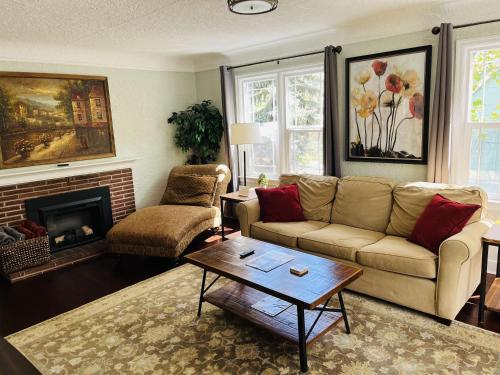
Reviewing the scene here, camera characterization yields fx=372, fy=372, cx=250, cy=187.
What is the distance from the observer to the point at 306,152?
465cm

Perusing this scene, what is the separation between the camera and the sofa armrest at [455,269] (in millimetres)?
2508

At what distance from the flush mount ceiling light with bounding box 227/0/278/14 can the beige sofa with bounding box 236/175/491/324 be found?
1838mm

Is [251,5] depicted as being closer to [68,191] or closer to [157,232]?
[157,232]

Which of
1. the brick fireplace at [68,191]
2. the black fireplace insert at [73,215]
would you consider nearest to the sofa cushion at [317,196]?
the brick fireplace at [68,191]

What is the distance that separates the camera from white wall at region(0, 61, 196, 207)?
489cm

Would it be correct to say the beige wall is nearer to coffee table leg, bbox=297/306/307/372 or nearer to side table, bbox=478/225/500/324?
side table, bbox=478/225/500/324

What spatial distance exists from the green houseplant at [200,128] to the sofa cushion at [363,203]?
2265mm

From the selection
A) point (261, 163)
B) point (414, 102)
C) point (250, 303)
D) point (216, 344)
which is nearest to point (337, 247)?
point (250, 303)

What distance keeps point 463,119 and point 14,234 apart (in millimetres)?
4504

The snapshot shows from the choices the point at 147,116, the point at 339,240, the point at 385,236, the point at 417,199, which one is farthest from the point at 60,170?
the point at 417,199

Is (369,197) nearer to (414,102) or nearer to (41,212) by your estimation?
(414,102)

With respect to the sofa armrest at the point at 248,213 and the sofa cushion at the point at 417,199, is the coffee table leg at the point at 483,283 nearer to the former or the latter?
the sofa cushion at the point at 417,199

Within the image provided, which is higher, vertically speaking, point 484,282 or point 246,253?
point 246,253

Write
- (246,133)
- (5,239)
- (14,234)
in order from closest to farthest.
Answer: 1. (5,239)
2. (14,234)
3. (246,133)
